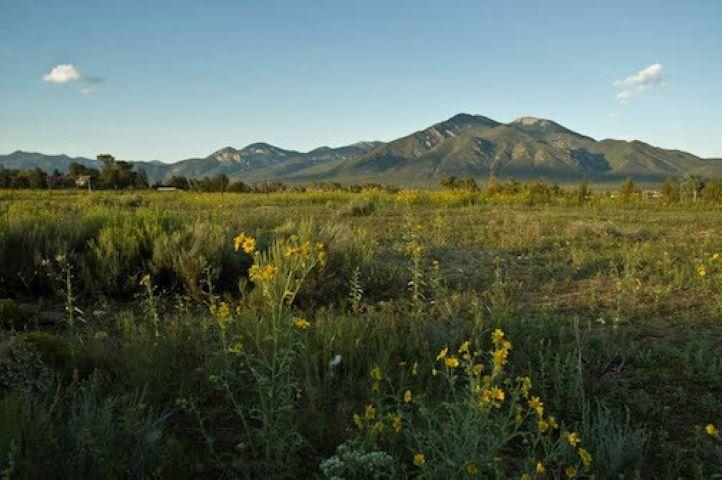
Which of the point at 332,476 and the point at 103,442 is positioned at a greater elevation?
the point at 103,442

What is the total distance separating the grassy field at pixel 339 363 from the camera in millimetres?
2475

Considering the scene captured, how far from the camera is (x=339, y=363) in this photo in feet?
12.5

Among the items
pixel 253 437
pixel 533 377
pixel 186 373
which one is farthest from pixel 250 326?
pixel 533 377

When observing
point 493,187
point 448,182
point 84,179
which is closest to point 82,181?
point 84,179

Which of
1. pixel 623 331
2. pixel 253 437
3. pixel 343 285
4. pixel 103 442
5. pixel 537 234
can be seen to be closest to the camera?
pixel 103 442

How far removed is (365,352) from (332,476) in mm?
1541

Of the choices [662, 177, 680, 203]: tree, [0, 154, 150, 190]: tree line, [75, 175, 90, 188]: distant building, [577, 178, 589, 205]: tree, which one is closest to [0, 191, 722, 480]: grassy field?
[577, 178, 589, 205]: tree

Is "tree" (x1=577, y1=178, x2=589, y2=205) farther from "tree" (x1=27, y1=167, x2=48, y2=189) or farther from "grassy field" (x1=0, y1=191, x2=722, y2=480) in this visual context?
"tree" (x1=27, y1=167, x2=48, y2=189)

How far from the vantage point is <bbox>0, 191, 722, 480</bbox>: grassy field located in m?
2.47

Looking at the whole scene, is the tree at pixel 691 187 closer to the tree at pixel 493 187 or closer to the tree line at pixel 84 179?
the tree at pixel 493 187

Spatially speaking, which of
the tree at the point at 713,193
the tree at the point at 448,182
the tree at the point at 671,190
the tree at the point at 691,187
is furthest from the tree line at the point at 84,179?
the tree at the point at 713,193

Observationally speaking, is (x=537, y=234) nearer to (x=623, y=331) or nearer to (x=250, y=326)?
(x=623, y=331)

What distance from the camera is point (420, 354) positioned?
160 inches

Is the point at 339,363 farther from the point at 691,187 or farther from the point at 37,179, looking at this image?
the point at 37,179
